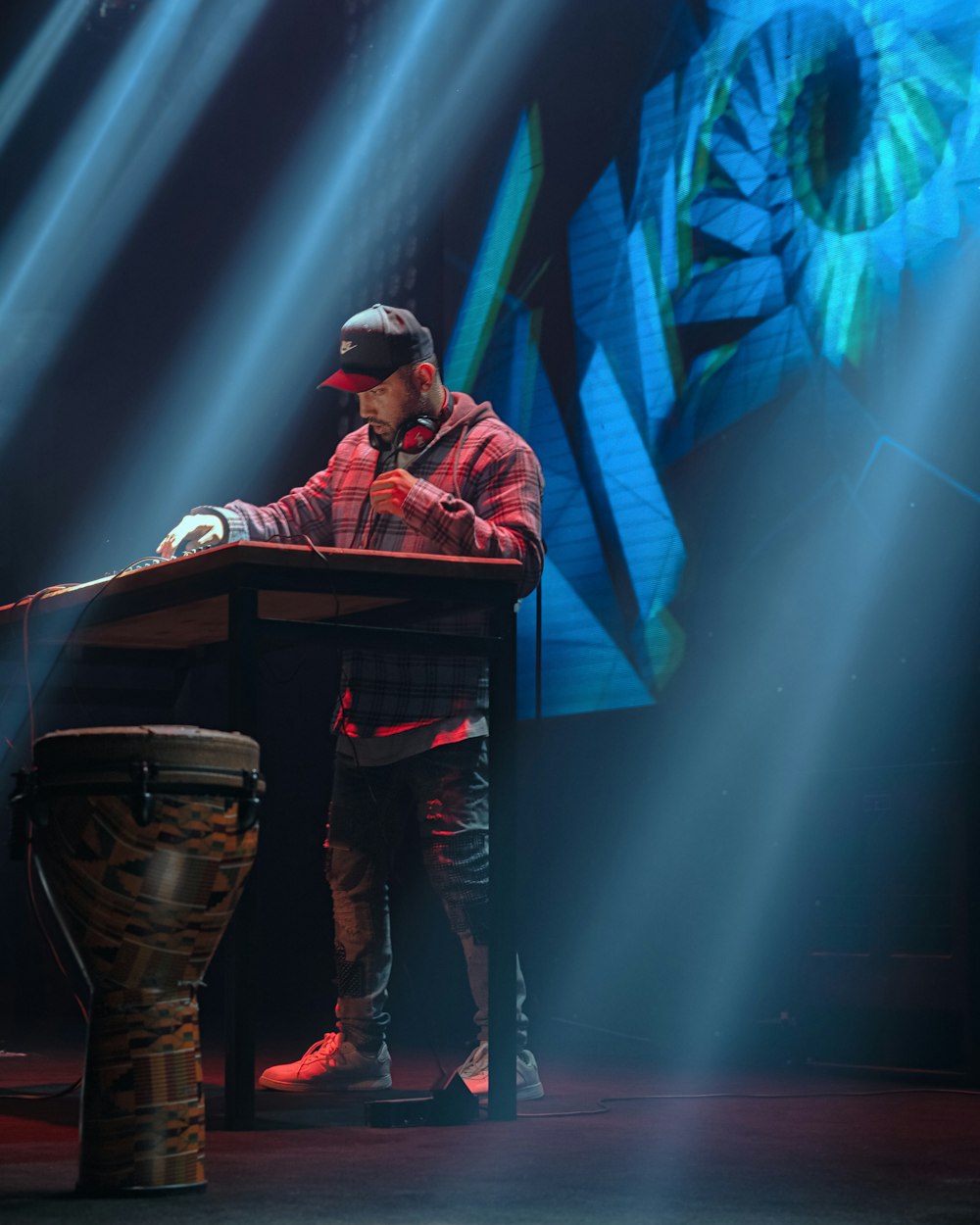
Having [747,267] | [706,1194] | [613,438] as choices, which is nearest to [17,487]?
[613,438]

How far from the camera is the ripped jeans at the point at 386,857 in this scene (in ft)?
11.6

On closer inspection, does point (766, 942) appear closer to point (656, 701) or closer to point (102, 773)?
point (656, 701)

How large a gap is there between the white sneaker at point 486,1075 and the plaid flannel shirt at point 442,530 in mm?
685

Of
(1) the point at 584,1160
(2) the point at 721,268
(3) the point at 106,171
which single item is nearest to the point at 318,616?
(1) the point at 584,1160

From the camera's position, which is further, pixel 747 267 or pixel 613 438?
pixel 613 438

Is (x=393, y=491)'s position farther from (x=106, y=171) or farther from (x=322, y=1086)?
(x=106, y=171)

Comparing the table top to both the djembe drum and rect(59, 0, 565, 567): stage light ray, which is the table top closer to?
the djembe drum

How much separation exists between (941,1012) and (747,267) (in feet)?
Result: 6.52

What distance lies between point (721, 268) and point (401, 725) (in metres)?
1.82

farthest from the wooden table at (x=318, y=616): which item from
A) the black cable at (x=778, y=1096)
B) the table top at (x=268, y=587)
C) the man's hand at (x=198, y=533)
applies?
the black cable at (x=778, y=1096)

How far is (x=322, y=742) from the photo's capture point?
5.73 metres

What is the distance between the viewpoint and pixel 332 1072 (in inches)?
144

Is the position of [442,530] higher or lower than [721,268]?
lower

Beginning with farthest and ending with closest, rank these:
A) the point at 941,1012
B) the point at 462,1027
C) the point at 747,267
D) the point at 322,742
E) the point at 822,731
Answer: the point at 322,742, the point at 462,1027, the point at 747,267, the point at 822,731, the point at 941,1012
